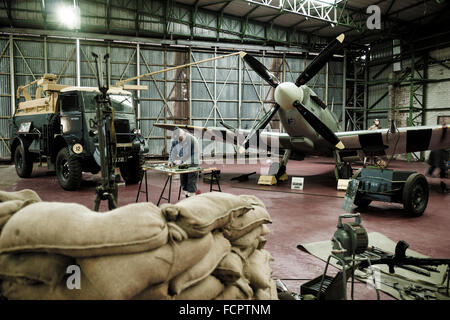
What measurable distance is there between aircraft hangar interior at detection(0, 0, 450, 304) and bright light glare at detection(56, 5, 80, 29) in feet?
0.22

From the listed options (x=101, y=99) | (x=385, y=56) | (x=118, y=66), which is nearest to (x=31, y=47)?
(x=118, y=66)

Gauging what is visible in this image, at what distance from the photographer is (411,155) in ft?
54.6

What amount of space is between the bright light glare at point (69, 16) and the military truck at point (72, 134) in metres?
6.89

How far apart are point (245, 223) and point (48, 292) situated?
54.3 inches

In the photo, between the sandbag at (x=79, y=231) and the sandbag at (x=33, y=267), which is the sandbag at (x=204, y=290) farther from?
the sandbag at (x=33, y=267)

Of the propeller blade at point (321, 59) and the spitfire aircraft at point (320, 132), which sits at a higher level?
the propeller blade at point (321, 59)

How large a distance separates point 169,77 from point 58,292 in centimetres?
1584

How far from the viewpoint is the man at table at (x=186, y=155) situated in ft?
19.9

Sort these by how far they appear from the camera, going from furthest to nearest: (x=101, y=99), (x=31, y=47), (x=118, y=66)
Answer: (x=118, y=66) < (x=31, y=47) < (x=101, y=99)

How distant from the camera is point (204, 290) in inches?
72.6

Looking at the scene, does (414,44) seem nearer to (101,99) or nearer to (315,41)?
(315,41)

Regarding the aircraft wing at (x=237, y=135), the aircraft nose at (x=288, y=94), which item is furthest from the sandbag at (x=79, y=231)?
the aircraft wing at (x=237, y=135)

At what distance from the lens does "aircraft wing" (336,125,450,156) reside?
25.8ft

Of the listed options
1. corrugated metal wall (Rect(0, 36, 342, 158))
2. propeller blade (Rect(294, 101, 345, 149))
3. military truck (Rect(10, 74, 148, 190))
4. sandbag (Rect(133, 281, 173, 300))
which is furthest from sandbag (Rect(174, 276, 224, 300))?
corrugated metal wall (Rect(0, 36, 342, 158))
